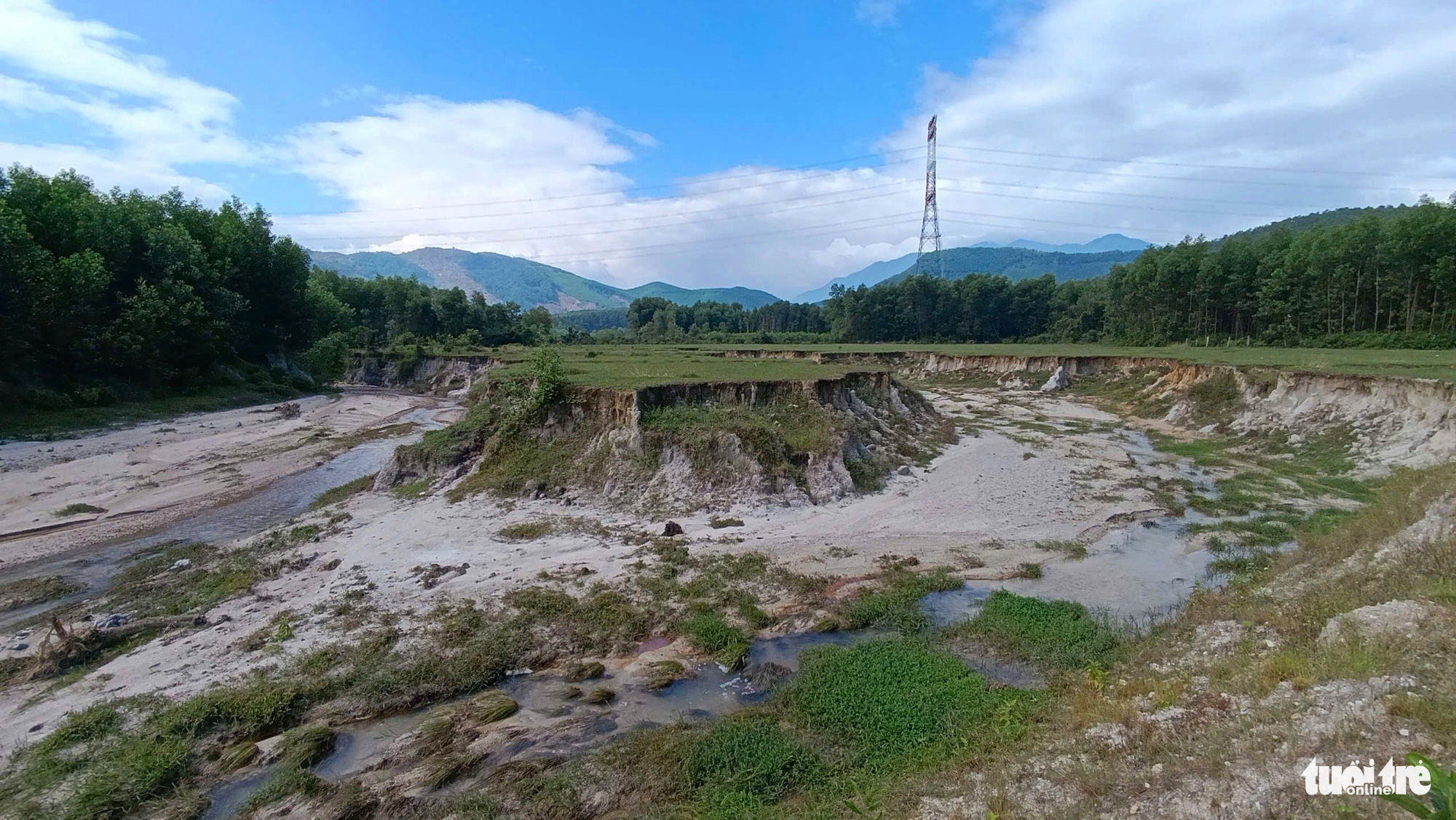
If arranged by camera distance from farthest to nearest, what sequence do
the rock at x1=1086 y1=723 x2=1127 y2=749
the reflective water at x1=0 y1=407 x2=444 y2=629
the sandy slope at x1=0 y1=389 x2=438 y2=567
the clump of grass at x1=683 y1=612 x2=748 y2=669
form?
the sandy slope at x1=0 y1=389 x2=438 y2=567 → the reflective water at x1=0 y1=407 x2=444 y2=629 → the clump of grass at x1=683 y1=612 x2=748 y2=669 → the rock at x1=1086 y1=723 x2=1127 y2=749

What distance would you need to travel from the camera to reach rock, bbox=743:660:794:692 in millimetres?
9828

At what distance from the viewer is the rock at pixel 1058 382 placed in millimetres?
46312

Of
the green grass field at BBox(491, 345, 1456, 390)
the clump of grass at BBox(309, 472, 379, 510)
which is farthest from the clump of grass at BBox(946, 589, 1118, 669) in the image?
the clump of grass at BBox(309, 472, 379, 510)

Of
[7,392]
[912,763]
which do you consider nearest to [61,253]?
[7,392]

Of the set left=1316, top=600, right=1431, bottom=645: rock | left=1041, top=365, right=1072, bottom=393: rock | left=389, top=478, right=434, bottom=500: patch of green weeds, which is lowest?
left=389, top=478, right=434, bottom=500: patch of green weeds

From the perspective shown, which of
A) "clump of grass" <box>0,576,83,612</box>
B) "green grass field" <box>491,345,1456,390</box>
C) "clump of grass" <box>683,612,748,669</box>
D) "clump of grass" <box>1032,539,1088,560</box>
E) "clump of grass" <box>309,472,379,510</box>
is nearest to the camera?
"clump of grass" <box>683,612,748,669</box>

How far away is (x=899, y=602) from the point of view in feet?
41.0

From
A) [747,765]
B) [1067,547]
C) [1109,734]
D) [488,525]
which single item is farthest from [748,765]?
[488,525]

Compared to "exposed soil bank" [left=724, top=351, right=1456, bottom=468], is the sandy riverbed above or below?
below

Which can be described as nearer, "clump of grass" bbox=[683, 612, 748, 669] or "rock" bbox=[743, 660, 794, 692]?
"rock" bbox=[743, 660, 794, 692]

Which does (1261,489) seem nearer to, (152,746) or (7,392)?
(152,746)

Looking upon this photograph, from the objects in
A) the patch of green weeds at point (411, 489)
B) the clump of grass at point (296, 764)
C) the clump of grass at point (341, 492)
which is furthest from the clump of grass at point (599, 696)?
the clump of grass at point (341, 492)

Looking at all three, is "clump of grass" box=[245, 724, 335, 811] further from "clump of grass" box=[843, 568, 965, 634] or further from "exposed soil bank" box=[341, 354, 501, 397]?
"exposed soil bank" box=[341, 354, 501, 397]

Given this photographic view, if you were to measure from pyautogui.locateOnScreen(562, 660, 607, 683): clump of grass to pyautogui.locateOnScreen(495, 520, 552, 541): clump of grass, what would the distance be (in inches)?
259
